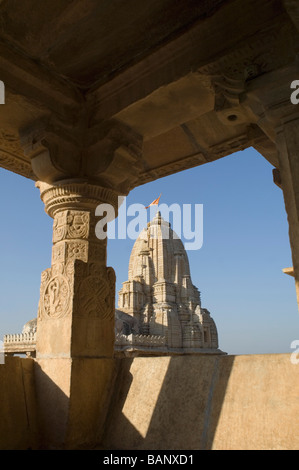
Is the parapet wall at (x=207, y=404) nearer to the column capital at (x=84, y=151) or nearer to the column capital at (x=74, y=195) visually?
the column capital at (x=74, y=195)

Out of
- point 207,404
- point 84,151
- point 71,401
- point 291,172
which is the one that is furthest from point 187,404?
point 84,151

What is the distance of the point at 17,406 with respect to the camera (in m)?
2.57

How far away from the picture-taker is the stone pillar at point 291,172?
1.85 metres

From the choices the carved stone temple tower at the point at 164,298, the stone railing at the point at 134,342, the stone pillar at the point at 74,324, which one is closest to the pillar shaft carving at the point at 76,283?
the stone pillar at the point at 74,324

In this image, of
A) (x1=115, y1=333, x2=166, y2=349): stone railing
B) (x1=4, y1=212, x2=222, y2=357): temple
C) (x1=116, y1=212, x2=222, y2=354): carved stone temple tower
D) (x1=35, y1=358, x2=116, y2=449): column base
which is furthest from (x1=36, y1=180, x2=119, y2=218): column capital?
(x1=116, y1=212, x2=222, y2=354): carved stone temple tower

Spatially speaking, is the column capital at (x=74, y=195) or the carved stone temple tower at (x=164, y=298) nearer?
the column capital at (x=74, y=195)

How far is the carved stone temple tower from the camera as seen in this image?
31.1 m

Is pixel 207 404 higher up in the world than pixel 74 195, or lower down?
lower down

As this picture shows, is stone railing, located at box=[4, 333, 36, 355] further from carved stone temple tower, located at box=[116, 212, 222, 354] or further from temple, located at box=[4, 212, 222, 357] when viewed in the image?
carved stone temple tower, located at box=[116, 212, 222, 354]

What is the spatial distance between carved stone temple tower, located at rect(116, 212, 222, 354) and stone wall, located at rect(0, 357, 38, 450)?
26.3m

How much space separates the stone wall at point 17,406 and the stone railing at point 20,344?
69.8 ft

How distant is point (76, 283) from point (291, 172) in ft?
5.72

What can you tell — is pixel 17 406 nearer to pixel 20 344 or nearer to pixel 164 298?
pixel 20 344

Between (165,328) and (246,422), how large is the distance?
2949 centimetres
